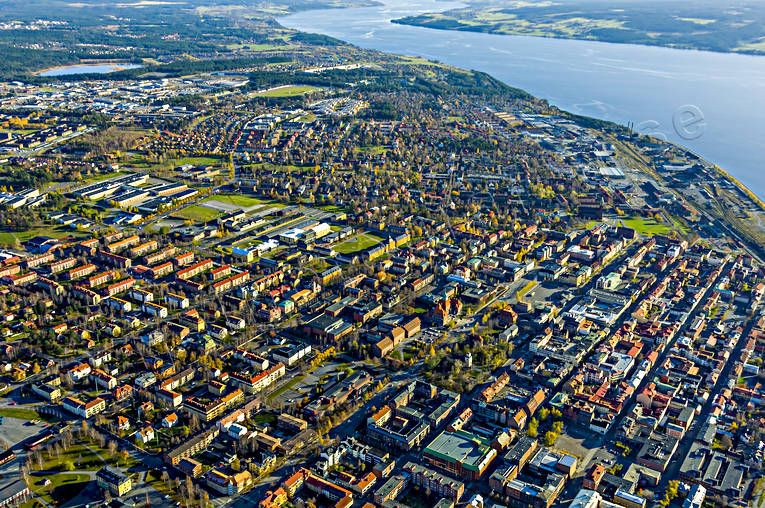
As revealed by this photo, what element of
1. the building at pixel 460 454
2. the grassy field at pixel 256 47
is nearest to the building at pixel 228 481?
the building at pixel 460 454

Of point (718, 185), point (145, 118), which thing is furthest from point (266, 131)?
point (718, 185)

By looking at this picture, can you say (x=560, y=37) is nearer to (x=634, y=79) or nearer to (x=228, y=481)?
(x=634, y=79)

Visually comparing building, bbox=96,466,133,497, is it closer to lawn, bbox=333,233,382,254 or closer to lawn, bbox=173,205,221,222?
lawn, bbox=333,233,382,254

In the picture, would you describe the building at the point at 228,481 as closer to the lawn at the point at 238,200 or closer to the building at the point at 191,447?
the building at the point at 191,447

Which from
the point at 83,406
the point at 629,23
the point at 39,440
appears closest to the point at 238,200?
the point at 83,406

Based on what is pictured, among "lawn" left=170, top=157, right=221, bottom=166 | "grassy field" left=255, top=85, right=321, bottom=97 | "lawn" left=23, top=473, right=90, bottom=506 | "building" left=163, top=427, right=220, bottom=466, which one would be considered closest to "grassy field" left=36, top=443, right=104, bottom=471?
"lawn" left=23, top=473, right=90, bottom=506

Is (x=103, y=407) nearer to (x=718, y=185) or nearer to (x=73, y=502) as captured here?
(x=73, y=502)
